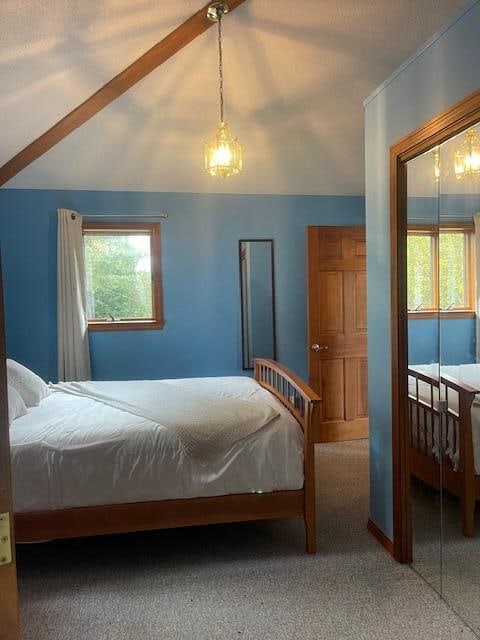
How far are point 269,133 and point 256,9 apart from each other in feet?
3.84

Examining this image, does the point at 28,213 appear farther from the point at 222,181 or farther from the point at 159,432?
the point at 159,432

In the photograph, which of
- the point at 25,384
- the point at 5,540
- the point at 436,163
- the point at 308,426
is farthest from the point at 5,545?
the point at 25,384

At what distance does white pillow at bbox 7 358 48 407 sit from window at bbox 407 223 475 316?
2.35 m

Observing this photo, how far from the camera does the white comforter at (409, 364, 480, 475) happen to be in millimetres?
1905

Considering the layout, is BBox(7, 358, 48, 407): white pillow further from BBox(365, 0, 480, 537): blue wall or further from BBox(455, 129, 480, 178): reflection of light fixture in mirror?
BBox(455, 129, 480, 178): reflection of light fixture in mirror

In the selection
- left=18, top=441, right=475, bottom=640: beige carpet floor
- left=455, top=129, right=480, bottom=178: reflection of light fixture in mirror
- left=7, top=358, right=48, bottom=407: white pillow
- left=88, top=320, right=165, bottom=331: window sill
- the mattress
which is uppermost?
left=455, top=129, right=480, bottom=178: reflection of light fixture in mirror

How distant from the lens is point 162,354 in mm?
4223

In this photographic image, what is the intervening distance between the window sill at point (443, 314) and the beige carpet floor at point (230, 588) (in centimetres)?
129

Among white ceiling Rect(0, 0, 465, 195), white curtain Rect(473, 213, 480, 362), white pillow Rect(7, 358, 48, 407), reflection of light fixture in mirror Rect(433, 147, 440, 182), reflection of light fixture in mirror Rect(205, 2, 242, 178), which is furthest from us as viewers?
white pillow Rect(7, 358, 48, 407)

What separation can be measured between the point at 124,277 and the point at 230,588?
2820 millimetres

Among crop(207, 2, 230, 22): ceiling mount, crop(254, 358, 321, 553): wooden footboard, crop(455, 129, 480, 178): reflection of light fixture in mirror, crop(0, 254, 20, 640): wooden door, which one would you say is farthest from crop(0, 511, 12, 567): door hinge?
crop(207, 2, 230, 22): ceiling mount

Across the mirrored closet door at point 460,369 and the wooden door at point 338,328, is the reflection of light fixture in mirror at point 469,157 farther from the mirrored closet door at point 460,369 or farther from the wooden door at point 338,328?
the wooden door at point 338,328

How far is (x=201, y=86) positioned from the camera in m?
3.05

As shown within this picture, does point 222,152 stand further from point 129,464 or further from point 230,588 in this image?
point 230,588
